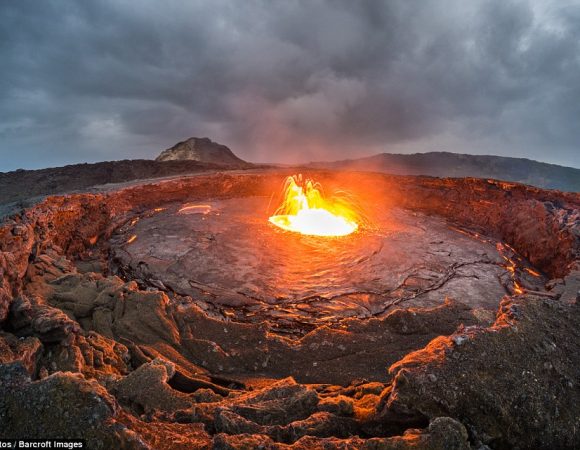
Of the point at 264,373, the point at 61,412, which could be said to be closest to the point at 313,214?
the point at 264,373

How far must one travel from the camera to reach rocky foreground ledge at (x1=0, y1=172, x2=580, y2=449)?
Answer: 7.55ft

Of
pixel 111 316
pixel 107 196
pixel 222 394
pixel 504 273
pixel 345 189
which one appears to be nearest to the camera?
pixel 222 394

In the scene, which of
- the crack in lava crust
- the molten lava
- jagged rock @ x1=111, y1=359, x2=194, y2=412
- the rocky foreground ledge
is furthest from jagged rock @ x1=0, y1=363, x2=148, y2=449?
the molten lava

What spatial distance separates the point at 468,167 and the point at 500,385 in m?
60.2

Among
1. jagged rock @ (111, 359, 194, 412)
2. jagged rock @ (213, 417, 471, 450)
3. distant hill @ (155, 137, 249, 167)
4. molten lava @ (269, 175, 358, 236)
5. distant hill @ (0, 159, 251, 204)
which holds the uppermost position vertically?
distant hill @ (155, 137, 249, 167)

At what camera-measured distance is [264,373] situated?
468cm

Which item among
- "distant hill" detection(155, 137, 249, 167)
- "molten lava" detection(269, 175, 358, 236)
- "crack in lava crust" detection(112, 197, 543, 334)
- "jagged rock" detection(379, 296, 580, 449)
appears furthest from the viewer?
"distant hill" detection(155, 137, 249, 167)

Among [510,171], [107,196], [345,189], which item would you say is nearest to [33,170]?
[107,196]

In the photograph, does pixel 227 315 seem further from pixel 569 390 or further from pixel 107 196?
pixel 107 196

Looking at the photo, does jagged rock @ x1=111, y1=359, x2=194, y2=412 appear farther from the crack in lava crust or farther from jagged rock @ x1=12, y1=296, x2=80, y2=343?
the crack in lava crust

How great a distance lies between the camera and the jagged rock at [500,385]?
8.39ft

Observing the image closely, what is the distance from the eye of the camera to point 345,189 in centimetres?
2058

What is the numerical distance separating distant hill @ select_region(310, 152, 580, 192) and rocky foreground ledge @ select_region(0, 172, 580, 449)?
48596mm

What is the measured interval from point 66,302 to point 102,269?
3.64 meters
